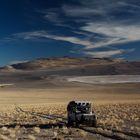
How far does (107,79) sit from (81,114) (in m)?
147

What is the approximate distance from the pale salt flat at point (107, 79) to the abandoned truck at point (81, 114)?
443 feet

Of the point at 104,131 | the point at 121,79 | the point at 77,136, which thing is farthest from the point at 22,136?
the point at 121,79

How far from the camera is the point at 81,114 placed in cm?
3191

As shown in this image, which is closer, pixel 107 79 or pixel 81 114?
pixel 81 114

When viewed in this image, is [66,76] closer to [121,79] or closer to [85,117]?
[121,79]

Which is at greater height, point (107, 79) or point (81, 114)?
point (107, 79)

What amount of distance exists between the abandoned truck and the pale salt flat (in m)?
135

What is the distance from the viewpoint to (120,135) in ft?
85.3

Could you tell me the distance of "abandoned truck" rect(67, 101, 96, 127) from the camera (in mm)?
31891

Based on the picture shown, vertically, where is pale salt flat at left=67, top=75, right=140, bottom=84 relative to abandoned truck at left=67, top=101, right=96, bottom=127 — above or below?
above

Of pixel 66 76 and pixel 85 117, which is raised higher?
pixel 66 76

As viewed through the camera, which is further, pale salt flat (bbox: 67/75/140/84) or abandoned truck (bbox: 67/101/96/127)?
pale salt flat (bbox: 67/75/140/84)

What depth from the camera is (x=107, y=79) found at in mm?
178250

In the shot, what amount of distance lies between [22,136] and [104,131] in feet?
Result: 17.4
